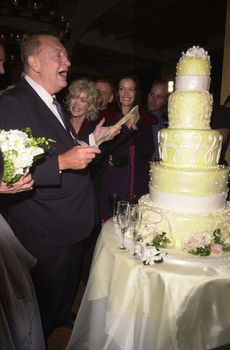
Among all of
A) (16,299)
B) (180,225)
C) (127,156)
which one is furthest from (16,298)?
(127,156)

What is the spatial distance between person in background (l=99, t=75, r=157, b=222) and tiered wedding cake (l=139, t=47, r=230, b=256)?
91cm

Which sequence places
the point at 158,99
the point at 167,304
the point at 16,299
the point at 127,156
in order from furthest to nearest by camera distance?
1. the point at 158,99
2. the point at 127,156
3. the point at 167,304
4. the point at 16,299

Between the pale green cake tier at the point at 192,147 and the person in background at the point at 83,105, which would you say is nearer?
the pale green cake tier at the point at 192,147

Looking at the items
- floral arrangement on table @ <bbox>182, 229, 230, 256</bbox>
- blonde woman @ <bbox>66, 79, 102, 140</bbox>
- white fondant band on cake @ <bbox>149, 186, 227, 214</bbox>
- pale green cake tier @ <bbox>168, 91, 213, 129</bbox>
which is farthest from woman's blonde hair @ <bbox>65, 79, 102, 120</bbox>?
floral arrangement on table @ <bbox>182, 229, 230, 256</bbox>

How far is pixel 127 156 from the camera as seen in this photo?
10.3 feet

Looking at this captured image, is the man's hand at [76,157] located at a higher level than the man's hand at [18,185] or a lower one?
higher

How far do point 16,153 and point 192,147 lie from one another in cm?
117

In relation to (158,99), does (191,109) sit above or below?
below

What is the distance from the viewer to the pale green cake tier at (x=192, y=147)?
203cm

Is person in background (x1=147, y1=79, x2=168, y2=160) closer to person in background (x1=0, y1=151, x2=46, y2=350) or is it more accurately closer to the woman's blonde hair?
the woman's blonde hair

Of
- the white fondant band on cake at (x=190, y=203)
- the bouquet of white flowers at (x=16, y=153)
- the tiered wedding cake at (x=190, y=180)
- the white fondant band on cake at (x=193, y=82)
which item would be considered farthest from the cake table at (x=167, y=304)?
the white fondant band on cake at (x=193, y=82)

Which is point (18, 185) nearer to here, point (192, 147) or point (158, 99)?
point (192, 147)

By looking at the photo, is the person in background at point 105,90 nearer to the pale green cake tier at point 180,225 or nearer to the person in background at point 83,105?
the person in background at point 83,105

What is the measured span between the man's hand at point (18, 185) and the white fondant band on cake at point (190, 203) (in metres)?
0.93
